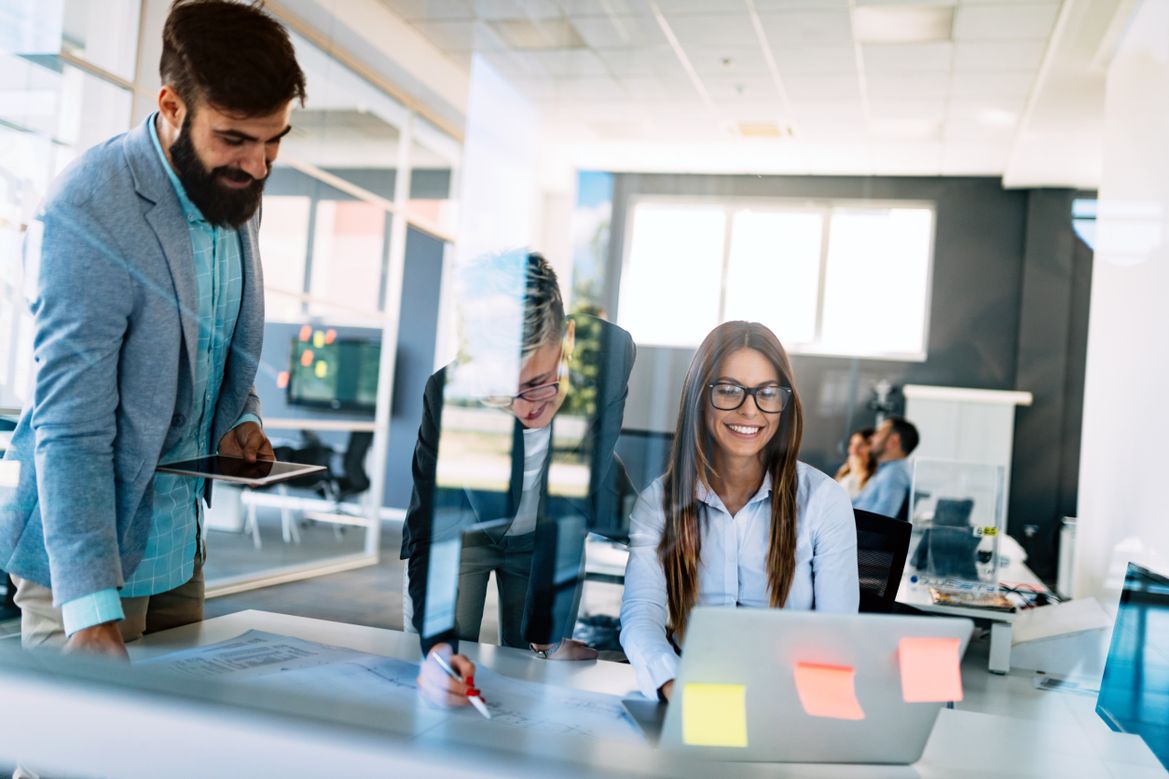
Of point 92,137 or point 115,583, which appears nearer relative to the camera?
point 115,583

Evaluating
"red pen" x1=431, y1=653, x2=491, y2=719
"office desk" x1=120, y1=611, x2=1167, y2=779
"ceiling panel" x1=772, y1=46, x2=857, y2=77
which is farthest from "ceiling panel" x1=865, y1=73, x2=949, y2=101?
"red pen" x1=431, y1=653, x2=491, y2=719

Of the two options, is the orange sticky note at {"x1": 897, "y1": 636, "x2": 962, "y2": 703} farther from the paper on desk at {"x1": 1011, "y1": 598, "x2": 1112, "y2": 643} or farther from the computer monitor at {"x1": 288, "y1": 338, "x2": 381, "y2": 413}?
the computer monitor at {"x1": 288, "y1": 338, "x2": 381, "y2": 413}

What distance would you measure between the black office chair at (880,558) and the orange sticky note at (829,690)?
79 cm

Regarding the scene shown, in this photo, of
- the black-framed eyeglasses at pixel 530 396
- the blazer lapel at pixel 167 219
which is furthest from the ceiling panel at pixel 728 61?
→ the blazer lapel at pixel 167 219

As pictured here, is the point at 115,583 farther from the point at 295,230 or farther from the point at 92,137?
the point at 295,230

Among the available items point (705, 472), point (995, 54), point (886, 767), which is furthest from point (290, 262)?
point (886, 767)

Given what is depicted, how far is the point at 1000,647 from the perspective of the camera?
119 inches

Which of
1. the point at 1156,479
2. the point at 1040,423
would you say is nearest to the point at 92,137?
the point at 1156,479

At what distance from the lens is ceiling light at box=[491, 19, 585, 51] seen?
83.9 inches

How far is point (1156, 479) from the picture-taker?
261 centimetres

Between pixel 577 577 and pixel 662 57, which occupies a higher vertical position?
pixel 662 57

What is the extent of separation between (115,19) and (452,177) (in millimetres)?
950

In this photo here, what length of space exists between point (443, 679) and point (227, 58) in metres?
1.06

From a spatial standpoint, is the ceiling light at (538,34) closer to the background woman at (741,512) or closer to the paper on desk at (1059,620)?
the background woman at (741,512)
